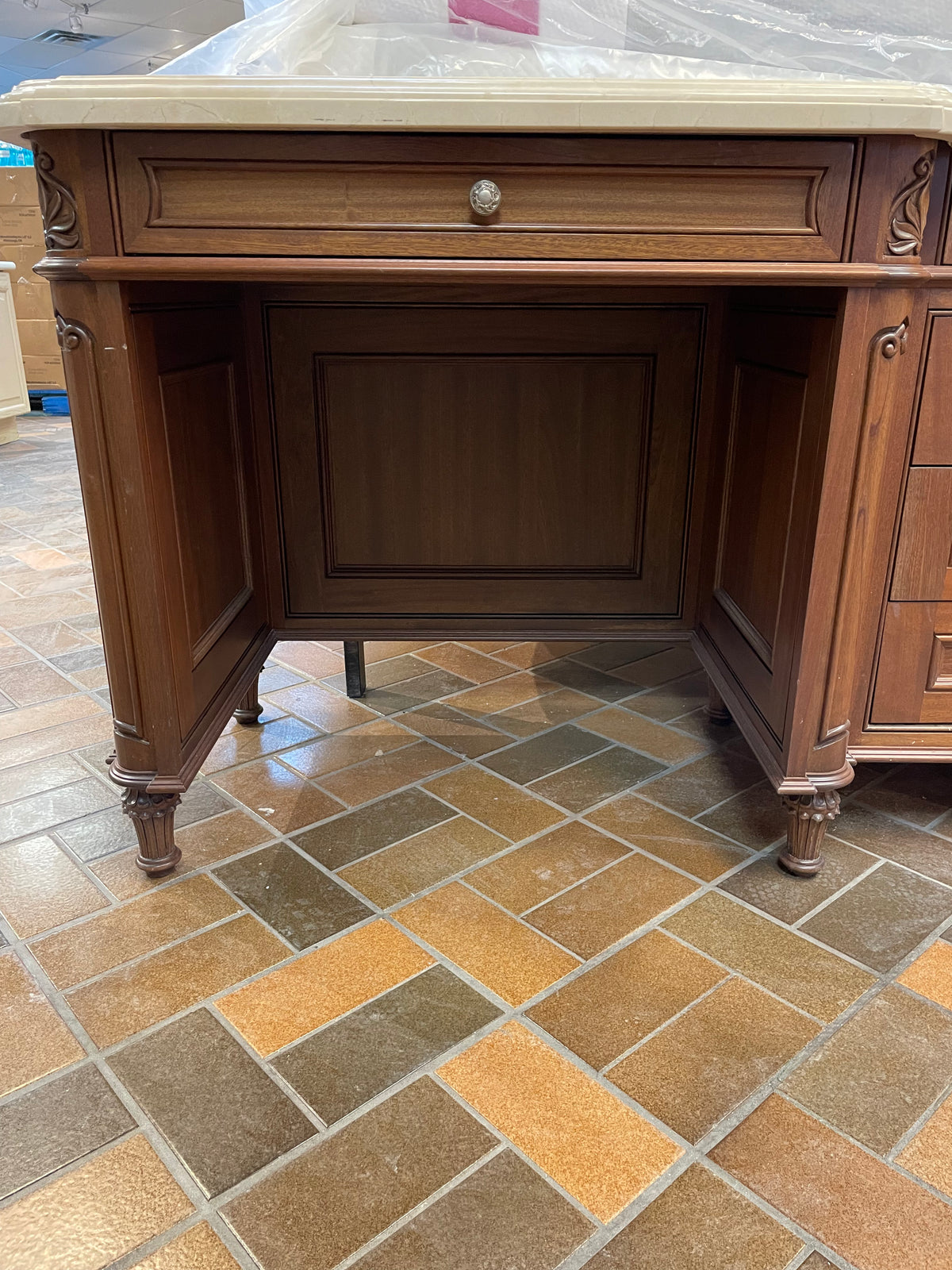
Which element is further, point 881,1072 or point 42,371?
point 42,371

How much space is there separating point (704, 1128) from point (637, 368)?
4.13 feet

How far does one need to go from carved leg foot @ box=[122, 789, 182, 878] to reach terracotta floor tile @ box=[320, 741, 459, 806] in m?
0.31

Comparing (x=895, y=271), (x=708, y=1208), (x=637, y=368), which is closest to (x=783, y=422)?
(x=895, y=271)

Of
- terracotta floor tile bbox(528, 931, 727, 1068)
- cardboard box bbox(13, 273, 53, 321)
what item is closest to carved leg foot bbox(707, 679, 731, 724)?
terracotta floor tile bbox(528, 931, 727, 1068)

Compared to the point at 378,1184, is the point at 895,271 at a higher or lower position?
higher

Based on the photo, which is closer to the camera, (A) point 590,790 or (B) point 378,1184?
(B) point 378,1184

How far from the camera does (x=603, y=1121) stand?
0.98 metres

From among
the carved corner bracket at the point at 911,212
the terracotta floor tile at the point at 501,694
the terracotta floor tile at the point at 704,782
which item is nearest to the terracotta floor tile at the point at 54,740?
the terracotta floor tile at the point at 501,694

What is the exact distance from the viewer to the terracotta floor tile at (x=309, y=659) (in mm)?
2193

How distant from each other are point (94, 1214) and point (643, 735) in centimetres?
123

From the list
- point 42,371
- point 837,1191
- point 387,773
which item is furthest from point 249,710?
point 42,371

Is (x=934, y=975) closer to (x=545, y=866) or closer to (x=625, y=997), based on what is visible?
(x=625, y=997)

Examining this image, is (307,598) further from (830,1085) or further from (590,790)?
(830,1085)

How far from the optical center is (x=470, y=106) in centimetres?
104
